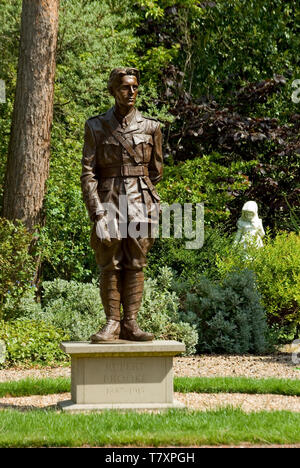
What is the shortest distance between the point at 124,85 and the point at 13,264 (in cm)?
515

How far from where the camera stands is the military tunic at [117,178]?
6578 millimetres

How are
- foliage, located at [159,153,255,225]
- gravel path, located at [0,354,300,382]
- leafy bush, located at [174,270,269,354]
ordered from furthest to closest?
foliage, located at [159,153,255,225] → leafy bush, located at [174,270,269,354] → gravel path, located at [0,354,300,382]

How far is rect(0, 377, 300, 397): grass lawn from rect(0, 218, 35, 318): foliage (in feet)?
9.58

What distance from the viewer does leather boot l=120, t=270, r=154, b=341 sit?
21.9 ft

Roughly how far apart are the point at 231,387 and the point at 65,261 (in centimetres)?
514

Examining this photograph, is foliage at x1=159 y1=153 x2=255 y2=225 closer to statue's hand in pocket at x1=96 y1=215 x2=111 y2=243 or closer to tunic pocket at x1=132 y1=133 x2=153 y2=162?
tunic pocket at x1=132 y1=133 x2=153 y2=162

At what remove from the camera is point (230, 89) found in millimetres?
17719

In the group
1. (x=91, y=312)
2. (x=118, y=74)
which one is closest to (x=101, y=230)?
(x=118, y=74)

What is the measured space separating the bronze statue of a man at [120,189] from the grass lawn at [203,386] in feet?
4.54

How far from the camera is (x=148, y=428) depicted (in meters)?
5.53

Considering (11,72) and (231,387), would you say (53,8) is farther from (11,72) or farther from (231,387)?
(231,387)

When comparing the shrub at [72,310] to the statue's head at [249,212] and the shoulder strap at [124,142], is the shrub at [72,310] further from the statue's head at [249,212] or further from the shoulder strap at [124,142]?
the shoulder strap at [124,142]

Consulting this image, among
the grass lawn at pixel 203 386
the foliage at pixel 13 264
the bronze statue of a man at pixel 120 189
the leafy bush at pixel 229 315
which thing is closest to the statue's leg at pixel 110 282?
the bronze statue of a man at pixel 120 189

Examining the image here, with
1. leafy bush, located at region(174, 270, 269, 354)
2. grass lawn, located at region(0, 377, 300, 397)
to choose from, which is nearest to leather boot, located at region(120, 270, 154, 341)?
grass lawn, located at region(0, 377, 300, 397)
